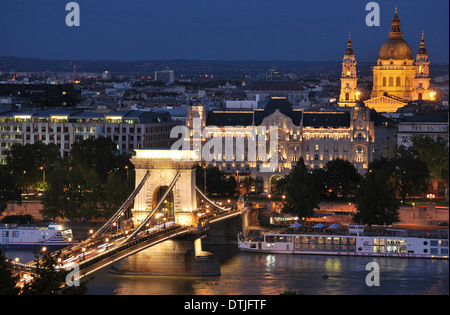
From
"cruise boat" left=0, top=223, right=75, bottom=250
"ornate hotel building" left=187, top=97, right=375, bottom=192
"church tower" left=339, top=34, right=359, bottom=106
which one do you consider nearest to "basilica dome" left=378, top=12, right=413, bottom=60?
"church tower" left=339, top=34, right=359, bottom=106

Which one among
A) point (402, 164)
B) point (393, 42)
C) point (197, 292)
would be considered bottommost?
point (197, 292)

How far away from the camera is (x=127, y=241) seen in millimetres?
33375

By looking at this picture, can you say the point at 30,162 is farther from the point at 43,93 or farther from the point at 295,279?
the point at 43,93

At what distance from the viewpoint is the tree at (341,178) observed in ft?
171

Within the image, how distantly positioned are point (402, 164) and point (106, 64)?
149 metres

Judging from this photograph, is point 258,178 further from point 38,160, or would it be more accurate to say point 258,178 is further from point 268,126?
point 38,160

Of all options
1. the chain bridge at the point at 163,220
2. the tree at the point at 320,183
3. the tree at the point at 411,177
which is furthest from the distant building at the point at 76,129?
the chain bridge at the point at 163,220

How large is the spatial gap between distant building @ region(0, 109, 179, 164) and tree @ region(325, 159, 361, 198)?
13233 mm

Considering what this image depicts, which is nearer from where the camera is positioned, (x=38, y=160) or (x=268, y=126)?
(x=38, y=160)

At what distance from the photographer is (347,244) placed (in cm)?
4256

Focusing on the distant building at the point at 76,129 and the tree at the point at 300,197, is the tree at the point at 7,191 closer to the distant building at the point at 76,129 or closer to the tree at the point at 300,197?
the tree at the point at 300,197

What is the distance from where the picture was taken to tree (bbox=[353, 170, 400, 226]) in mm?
44844

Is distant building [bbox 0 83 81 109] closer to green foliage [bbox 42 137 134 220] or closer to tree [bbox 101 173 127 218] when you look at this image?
green foliage [bbox 42 137 134 220]

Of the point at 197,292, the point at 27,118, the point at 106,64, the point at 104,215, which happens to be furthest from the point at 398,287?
the point at 106,64
